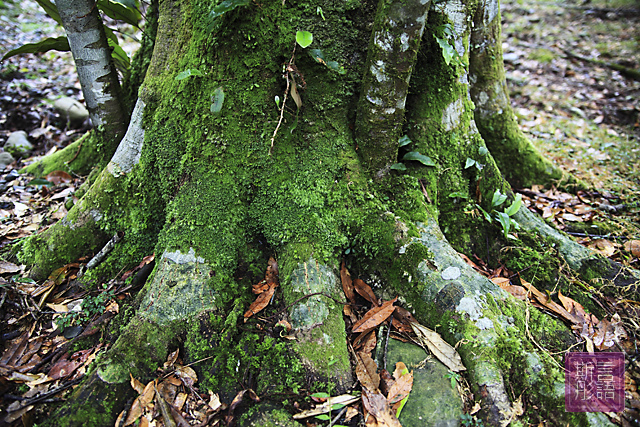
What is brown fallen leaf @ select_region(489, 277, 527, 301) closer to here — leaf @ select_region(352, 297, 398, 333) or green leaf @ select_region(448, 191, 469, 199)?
green leaf @ select_region(448, 191, 469, 199)

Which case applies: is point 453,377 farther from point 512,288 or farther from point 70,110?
point 70,110

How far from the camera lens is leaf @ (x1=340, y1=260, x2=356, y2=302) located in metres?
2.56

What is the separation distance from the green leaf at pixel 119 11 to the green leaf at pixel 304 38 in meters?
2.03

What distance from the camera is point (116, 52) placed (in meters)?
3.50

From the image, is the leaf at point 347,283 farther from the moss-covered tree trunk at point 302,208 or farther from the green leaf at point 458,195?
the green leaf at point 458,195

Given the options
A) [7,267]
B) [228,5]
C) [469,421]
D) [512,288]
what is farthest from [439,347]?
[7,267]

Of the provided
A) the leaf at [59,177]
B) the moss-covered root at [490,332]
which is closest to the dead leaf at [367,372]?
the moss-covered root at [490,332]

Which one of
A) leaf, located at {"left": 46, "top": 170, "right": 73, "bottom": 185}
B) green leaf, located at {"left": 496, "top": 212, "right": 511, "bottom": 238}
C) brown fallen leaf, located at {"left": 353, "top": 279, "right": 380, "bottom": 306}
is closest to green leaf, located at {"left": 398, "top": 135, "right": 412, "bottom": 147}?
green leaf, located at {"left": 496, "top": 212, "right": 511, "bottom": 238}

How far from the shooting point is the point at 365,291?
2.60 m

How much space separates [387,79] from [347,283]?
1.48 metres

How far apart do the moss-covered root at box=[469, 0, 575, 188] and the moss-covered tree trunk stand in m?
0.72

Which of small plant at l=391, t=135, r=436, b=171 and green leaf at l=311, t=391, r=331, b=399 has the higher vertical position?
small plant at l=391, t=135, r=436, b=171

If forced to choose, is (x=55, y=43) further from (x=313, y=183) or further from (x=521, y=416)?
(x=521, y=416)

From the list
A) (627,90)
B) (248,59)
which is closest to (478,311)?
(248,59)
